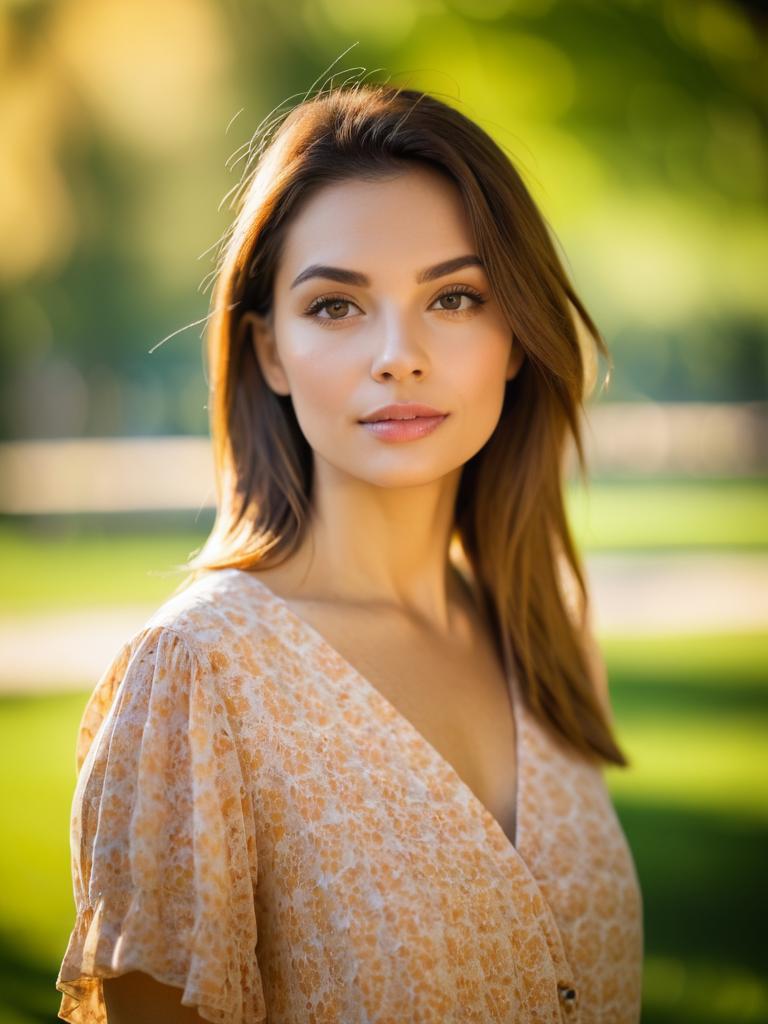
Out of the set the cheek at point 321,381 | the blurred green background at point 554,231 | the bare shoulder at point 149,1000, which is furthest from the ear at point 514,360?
the bare shoulder at point 149,1000

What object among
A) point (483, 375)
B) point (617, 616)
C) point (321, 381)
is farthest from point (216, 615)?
point (617, 616)

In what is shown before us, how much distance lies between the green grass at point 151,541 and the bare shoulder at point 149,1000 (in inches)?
267

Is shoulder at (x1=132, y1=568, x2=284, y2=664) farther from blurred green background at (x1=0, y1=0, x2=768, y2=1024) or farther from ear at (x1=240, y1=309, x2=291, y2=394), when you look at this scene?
blurred green background at (x1=0, y1=0, x2=768, y2=1024)

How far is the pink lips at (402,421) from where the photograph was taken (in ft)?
7.30

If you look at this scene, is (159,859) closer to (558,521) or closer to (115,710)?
(115,710)

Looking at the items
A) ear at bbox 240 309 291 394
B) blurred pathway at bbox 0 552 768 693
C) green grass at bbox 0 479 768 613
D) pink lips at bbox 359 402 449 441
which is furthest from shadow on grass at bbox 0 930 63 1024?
green grass at bbox 0 479 768 613

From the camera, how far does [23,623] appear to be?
954 cm

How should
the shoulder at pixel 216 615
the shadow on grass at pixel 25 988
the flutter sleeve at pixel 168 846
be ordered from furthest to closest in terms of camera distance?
the shadow on grass at pixel 25 988 < the shoulder at pixel 216 615 < the flutter sleeve at pixel 168 846

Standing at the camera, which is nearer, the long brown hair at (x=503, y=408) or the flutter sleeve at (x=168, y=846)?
the flutter sleeve at (x=168, y=846)

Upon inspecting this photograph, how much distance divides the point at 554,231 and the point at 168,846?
165cm

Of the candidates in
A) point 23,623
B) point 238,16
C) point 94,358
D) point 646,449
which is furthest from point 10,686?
point 646,449

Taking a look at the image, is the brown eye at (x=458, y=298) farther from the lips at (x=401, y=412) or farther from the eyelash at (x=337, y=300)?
the lips at (x=401, y=412)

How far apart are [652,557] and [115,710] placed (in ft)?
39.4

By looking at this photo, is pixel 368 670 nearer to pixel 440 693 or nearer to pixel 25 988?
pixel 440 693
